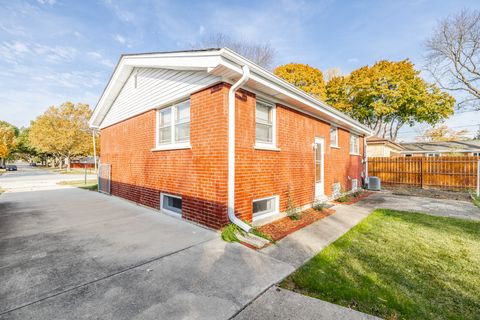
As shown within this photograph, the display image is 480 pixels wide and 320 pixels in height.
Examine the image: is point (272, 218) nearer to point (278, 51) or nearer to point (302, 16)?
point (302, 16)

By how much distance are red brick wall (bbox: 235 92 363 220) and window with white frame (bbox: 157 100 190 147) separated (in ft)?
5.35

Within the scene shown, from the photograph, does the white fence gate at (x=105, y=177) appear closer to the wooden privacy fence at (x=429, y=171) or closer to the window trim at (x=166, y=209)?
the window trim at (x=166, y=209)

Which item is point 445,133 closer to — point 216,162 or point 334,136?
point 334,136

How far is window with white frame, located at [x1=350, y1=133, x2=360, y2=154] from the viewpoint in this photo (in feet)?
38.7

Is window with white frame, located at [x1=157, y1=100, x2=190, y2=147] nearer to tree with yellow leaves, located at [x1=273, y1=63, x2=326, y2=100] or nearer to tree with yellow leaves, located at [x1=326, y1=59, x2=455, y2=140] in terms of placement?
tree with yellow leaves, located at [x1=273, y1=63, x2=326, y2=100]

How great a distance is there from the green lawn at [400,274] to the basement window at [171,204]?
12.7 ft

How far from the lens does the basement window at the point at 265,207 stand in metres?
5.59

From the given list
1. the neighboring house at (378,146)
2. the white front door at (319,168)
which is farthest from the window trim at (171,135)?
the neighboring house at (378,146)

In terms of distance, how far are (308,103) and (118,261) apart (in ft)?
20.0

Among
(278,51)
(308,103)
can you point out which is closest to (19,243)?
(308,103)

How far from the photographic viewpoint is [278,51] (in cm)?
2428

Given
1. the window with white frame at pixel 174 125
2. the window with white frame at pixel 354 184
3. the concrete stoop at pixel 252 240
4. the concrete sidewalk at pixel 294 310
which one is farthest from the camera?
the window with white frame at pixel 354 184

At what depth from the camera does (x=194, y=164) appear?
521 cm

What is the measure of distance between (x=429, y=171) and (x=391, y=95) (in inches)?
482
